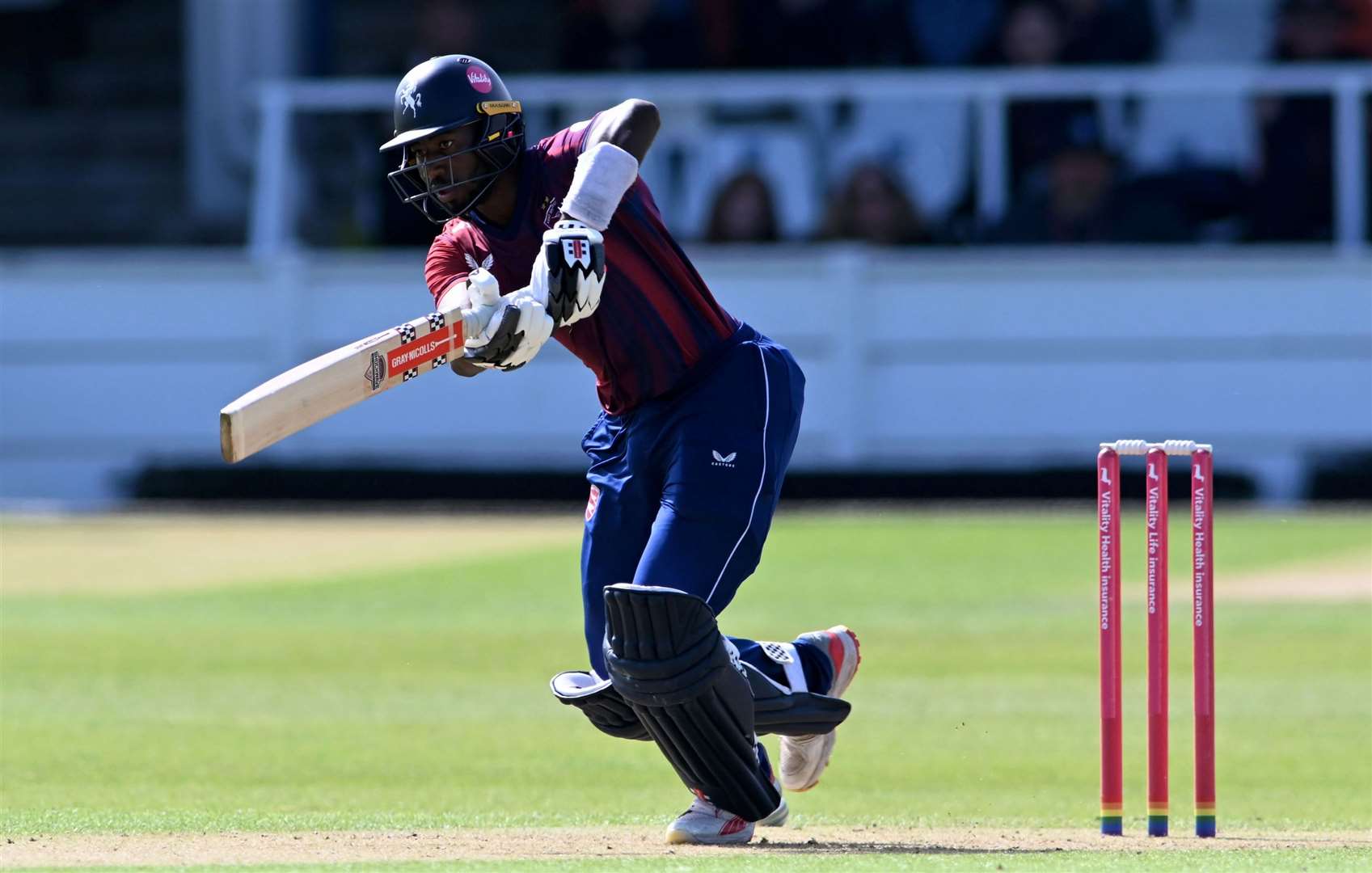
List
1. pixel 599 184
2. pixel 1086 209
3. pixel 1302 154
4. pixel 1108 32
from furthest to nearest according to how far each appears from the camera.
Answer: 1. pixel 1108 32
2. pixel 1086 209
3. pixel 1302 154
4. pixel 599 184

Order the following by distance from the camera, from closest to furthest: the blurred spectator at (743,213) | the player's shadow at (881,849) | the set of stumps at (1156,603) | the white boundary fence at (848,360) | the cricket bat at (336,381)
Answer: the cricket bat at (336,381) < the player's shadow at (881,849) < the set of stumps at (1156,603) < the white boundary fence at (848,360) < the blurred spectator at (743,213)

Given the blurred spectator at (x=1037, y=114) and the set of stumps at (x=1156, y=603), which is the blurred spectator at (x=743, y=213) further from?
the set of stumps at (x=1156, y=603)

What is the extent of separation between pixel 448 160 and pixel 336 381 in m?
0.68

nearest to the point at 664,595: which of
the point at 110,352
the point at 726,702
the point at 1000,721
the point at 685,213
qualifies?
the point at 726,702

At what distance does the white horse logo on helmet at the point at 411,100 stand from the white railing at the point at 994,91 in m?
11.6

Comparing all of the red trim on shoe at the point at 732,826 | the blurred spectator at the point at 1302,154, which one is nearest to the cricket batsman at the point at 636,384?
the red trim on shoe at the point at 732,826

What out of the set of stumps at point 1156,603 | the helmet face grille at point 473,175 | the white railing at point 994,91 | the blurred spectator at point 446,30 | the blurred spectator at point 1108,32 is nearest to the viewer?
the set of stumps at point 1156,603

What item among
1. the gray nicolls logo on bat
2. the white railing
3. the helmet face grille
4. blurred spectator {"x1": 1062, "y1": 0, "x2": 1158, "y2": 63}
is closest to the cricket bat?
the gray nicolls logo on bat

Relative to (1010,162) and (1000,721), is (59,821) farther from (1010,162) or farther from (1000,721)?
(1010,162)

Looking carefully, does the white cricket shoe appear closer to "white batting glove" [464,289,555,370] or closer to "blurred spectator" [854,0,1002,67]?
"white batting glove" [464,289,555,370]

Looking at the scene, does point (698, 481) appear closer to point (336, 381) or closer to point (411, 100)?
point (336, 381)

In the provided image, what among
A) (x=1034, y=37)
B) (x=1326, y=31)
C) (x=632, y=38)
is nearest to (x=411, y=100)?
(x=1034, y=37)

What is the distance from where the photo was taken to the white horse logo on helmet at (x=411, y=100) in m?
5.55

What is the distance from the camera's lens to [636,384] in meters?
5.63
